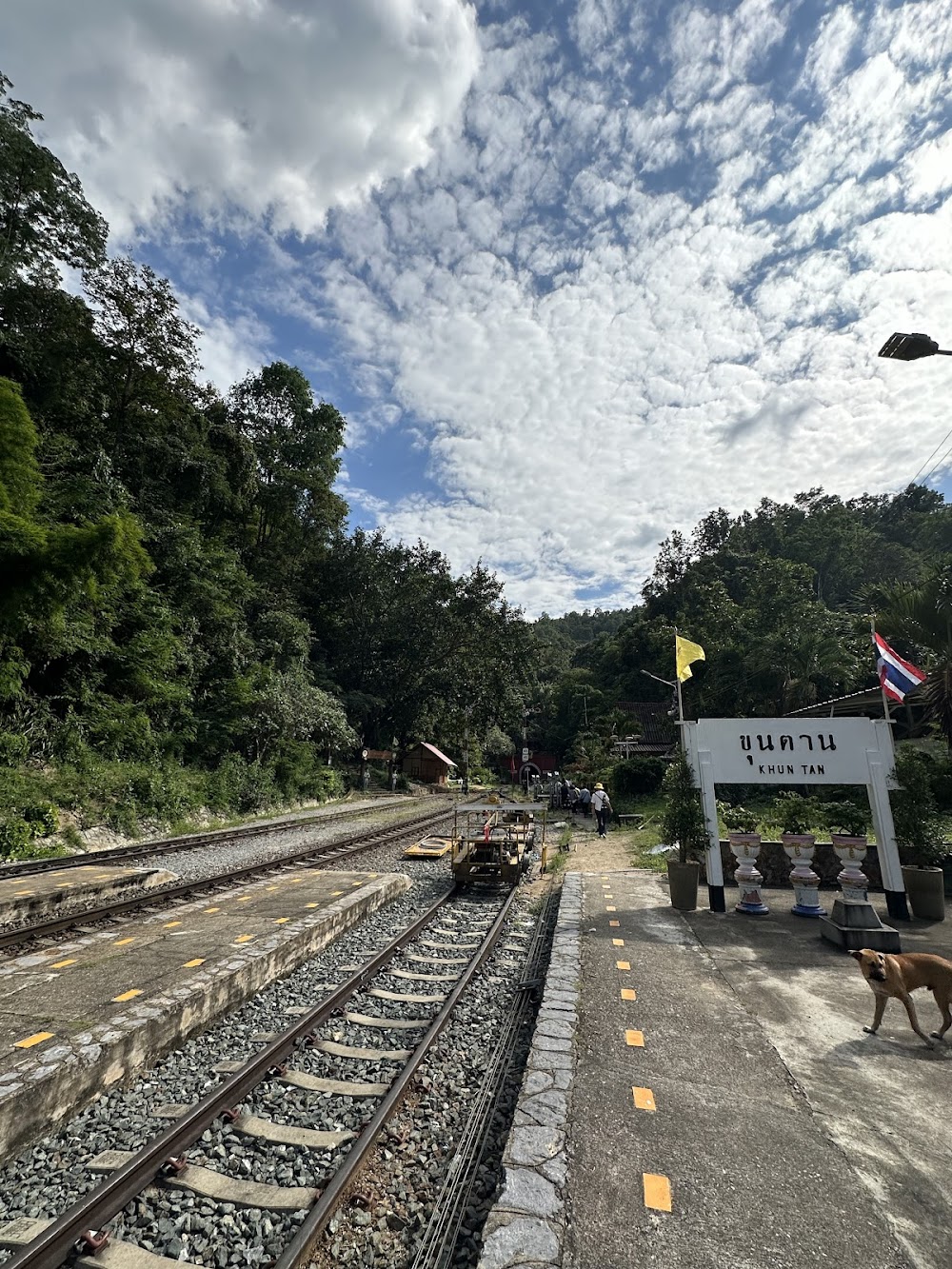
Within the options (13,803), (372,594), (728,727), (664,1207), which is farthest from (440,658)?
(664,1207)

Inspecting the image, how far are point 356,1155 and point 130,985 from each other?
10.3 ft

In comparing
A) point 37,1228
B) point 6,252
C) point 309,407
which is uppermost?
point 309,407

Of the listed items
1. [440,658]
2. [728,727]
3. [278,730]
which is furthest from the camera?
[440,658]

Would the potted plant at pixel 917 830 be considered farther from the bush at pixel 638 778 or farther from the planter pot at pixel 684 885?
the bush at pixel 638 778

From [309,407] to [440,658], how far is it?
721 inches

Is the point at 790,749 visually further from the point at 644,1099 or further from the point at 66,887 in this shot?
the point at 66,887

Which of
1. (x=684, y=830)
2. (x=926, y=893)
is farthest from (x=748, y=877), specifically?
(x=926, y=893)

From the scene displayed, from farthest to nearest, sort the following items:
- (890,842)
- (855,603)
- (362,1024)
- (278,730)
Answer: (855,603) → (278,730) → (890,842) → (362,1024)

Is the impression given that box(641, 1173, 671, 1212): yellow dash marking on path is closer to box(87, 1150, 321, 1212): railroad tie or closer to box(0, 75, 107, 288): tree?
box(87, 1150, 321, 1212): railroad tie

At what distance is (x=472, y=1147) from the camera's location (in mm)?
3445

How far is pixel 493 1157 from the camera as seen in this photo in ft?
11.1

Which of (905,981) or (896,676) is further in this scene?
Answer: (896,676)

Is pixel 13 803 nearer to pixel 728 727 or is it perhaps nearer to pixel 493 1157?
pixel 493 1157

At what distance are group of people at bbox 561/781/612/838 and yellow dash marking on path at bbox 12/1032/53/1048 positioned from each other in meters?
15.8
